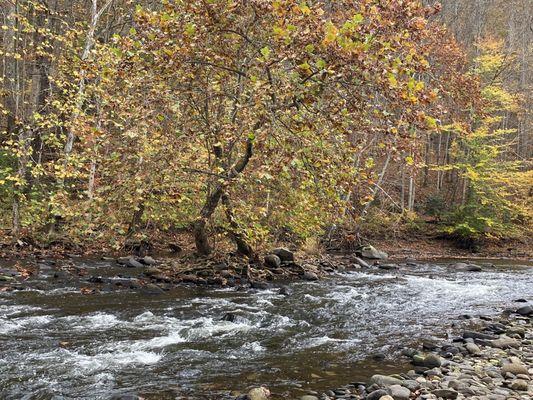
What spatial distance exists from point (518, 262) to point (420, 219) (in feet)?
23.6

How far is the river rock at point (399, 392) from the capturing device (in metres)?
5.54

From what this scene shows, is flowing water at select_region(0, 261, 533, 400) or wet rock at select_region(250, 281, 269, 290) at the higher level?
flowing water at select_region(0, 261, 533, 400)

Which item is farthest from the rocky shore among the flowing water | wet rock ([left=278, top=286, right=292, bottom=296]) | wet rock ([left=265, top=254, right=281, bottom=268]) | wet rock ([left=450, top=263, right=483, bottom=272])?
wet rock ([left=450, top=263, right=483, bottom=272])

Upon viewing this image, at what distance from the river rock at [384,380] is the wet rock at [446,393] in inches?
19.2

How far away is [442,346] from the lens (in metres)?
7.86

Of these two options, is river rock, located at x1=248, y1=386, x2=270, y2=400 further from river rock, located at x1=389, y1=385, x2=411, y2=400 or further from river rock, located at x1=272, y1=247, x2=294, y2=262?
river rock, located at x1=272, y1=247, x2=294, y2=262

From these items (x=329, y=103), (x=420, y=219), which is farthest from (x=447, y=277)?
(x=420, y=219)

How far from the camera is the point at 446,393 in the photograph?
5.60 metres

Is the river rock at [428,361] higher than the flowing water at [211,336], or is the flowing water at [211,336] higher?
the river rock at [428,361]

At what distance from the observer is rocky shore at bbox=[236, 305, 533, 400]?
18.5ft

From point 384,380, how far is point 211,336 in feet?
10.4

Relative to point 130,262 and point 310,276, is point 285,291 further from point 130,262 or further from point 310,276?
point 130,262

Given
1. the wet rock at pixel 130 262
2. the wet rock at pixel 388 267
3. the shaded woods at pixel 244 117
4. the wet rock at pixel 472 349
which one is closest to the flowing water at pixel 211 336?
the wet rock at pixel 472 349

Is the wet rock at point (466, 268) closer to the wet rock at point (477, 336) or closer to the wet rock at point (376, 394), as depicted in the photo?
the wet rock at point (477, 336)
